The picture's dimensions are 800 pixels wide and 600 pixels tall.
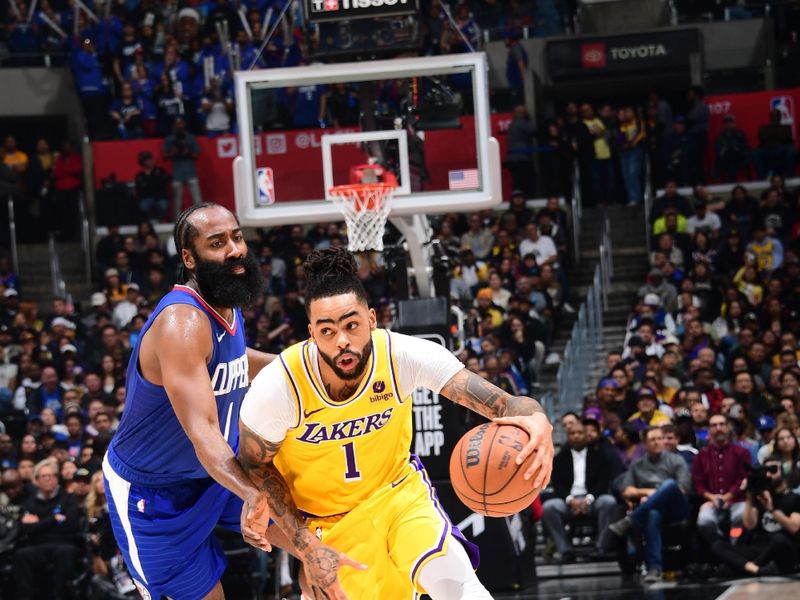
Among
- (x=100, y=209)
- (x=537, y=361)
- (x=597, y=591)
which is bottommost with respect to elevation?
(x=597, y=591)

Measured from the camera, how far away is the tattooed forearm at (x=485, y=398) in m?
5.11

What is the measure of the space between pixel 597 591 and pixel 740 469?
1750mm

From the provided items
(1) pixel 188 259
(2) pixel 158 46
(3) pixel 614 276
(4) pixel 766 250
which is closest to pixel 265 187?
(1) pixel 188 259

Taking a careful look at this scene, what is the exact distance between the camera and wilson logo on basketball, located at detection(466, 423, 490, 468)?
199 inches

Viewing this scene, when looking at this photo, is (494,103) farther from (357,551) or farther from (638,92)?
(357,551)

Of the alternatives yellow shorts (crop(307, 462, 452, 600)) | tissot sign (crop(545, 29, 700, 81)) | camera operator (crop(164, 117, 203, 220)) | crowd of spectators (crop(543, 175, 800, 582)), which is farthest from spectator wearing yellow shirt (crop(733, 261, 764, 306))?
yellow shorts (crop(307, 462, 452, 600))

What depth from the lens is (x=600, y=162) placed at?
18000mm

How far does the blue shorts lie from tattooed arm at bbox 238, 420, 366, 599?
52cm

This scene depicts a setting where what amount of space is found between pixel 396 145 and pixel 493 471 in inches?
235

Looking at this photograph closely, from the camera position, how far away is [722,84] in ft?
63.1

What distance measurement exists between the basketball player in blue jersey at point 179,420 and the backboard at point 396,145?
188 inches

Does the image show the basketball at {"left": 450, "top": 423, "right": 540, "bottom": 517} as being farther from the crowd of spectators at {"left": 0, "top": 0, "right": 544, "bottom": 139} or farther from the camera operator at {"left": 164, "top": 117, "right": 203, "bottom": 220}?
the crowd of spectators at {"left": 0, "top": 0, "right": 544, "bottom": 139}

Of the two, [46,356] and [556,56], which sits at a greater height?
[556,56]

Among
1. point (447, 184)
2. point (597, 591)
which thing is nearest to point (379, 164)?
point (447, 184)
